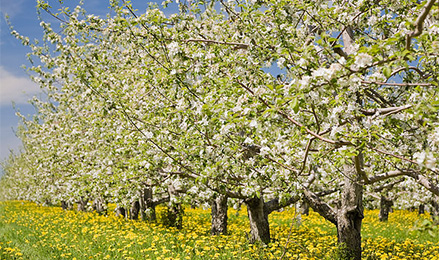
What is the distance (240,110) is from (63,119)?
430 inches

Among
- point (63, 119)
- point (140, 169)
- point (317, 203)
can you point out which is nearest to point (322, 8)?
point (317, 203)

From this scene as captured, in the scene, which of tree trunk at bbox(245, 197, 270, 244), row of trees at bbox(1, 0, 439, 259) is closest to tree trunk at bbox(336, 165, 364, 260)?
row of trees at bbox(1, 0, 439, 259)

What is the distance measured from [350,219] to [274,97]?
4973 mm

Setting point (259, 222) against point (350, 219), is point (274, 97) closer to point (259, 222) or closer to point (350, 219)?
point (350, 219)

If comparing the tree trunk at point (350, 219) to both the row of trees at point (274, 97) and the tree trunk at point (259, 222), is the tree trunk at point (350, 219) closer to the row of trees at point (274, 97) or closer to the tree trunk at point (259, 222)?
the row of trees at point (274, 97)

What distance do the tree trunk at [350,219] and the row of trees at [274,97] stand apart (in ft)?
0.09

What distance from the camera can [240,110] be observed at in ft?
12.6

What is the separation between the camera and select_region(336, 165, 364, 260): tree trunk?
770 cm

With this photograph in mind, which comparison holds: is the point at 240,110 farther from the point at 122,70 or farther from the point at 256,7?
the point at 122,70

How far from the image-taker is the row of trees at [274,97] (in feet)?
11.0

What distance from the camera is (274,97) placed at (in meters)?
4.12

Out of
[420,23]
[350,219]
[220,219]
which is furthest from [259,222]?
[420,23]

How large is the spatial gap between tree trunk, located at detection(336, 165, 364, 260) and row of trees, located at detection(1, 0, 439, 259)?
0.03 meters

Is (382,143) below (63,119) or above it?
below
